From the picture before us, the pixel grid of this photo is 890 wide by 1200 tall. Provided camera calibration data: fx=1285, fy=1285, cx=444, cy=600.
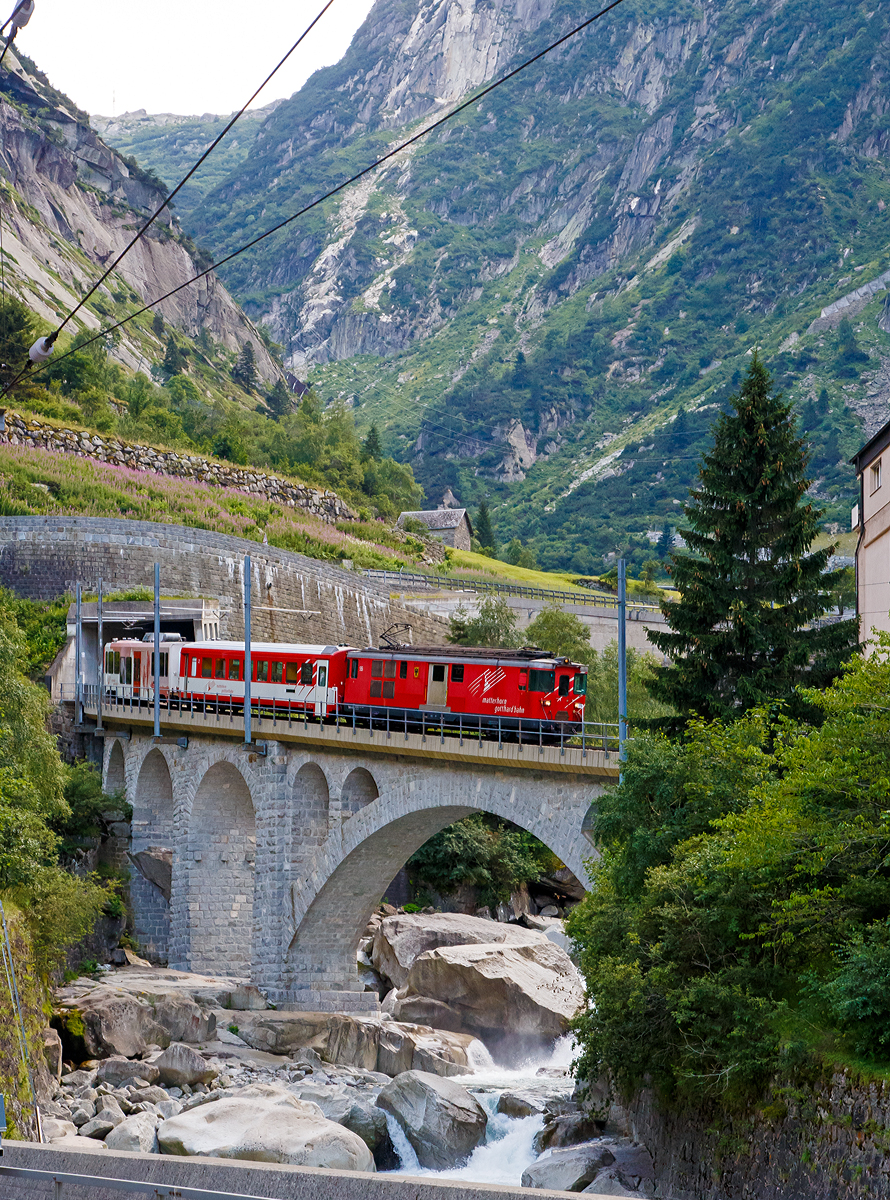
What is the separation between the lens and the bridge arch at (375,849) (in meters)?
26.5

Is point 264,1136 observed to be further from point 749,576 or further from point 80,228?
point 80,228

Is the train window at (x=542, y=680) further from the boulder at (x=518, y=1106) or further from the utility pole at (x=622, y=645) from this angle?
the boulder at (x=518, y=1106)

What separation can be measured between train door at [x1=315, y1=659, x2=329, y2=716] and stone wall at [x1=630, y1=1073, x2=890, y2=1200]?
19.0 metres

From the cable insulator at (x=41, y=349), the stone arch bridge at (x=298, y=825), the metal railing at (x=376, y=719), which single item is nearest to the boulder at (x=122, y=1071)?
the stone arch bridge at (x=298, y=825)

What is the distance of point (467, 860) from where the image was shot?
45531mm

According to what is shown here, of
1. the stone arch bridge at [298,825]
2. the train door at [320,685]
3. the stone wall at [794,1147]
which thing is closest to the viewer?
the stone wall at [794,1147]

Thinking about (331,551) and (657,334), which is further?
(657,334)

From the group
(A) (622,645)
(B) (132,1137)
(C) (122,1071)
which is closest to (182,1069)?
(C) (122,1071)

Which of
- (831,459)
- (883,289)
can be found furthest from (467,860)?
(883,289)

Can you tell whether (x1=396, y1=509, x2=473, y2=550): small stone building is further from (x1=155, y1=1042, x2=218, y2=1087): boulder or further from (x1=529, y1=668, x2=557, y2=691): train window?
(x1=155, y1=1042, x2=218, y2=1087): boulder

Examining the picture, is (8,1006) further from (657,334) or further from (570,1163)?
(657,334)

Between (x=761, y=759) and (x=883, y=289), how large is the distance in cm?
Answer: 15440

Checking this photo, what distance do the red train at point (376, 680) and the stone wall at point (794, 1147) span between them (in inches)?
368

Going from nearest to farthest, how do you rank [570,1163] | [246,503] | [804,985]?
[804,985], [570,1163], [246,503]
